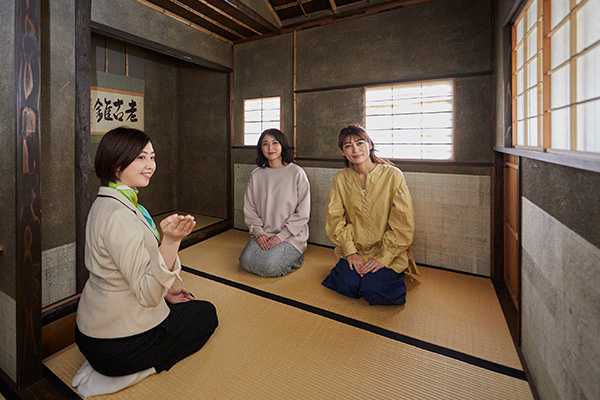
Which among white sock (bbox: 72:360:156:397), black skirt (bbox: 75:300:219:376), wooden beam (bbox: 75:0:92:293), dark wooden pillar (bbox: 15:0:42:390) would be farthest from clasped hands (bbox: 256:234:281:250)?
dark wooden pillar (bbox: 15:0:42:390)

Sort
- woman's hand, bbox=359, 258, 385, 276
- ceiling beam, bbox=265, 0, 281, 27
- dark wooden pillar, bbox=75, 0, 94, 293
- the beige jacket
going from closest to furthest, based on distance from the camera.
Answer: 1. the beige jacket
2. dark wooden pillar, bbox=75, 0, 94, 293
3. woman's hand, bbox=359, 258, 385, 276
4. ceiling beam, bbox=265, 0, 281, 27

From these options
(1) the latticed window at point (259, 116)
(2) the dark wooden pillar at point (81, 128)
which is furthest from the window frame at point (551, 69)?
(1) the latticed window at point (259, 116)

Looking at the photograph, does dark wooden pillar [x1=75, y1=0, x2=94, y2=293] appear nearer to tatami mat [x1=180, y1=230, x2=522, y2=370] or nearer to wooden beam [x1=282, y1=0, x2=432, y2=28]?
tatami mat [x1=180, y1=230, x2=522, y2=370]

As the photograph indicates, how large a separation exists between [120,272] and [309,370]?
47.5 inches

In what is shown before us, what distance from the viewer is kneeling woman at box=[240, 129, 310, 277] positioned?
11.5 feet

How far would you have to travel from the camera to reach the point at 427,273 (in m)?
3.48

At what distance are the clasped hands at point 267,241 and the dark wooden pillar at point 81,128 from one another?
5.28 feet

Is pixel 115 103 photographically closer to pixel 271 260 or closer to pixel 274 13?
pixel 274 13

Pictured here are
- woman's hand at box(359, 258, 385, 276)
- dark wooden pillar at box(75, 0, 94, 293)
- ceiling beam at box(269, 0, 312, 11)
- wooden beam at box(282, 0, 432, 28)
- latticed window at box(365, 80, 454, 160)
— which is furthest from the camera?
ceiling beam at box(269, 0, 312, 11)

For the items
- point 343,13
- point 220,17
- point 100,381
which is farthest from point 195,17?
point 100,381

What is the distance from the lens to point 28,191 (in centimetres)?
174

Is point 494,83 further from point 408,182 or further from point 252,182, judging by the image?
point 252,182

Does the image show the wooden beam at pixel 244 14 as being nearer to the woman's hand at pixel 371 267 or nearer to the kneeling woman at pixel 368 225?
the kneeling woman at pixel 368 225

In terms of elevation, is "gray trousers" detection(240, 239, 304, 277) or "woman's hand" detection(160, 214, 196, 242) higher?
"woman's hand" detection(160, 214, 196, 242)
